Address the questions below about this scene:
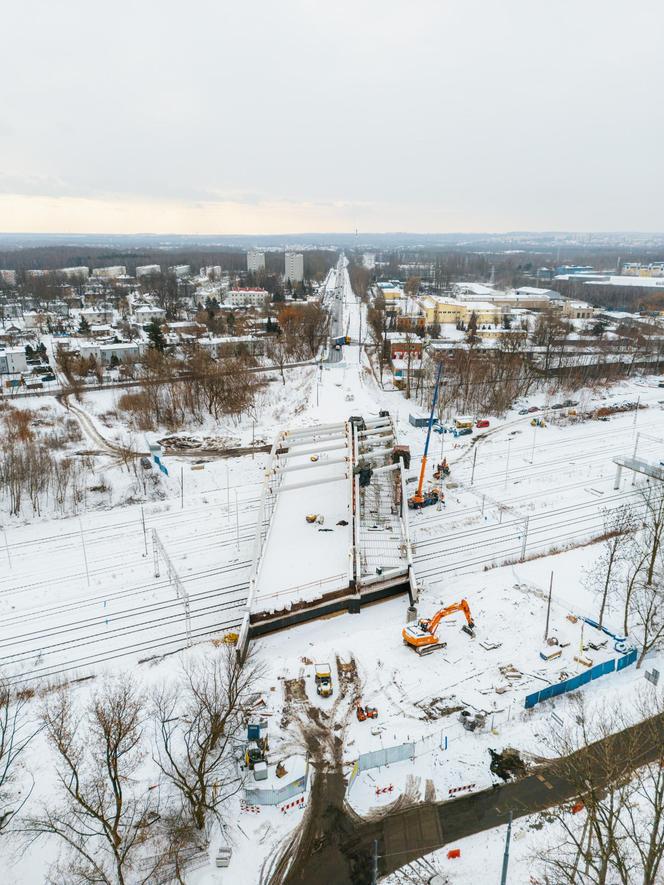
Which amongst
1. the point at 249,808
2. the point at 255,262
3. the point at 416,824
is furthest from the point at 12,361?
the point at 255,262

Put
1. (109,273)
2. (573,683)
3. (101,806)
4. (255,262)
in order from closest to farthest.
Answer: (101,806), (573,683), (109,273), (255,262)

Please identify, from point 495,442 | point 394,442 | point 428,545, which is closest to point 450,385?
point 495,442

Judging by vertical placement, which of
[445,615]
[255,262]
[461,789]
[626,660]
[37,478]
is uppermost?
[255,262]

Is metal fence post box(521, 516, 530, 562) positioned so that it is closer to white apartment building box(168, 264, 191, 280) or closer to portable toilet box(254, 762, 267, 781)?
portable toilet box(254, 762, 267, 781)

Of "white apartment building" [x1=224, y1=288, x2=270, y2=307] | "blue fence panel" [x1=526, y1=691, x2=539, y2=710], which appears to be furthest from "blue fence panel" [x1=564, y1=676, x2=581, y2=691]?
"white apartment building" [x1=224, y1=288, x2=270, y2=307]

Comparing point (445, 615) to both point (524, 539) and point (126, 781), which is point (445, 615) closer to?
point (524, 539)

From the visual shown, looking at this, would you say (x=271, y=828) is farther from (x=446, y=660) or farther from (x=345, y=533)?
(x=345, y=533)

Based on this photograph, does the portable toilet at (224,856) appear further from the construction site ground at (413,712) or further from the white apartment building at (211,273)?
the white apartment building at (211,273)
